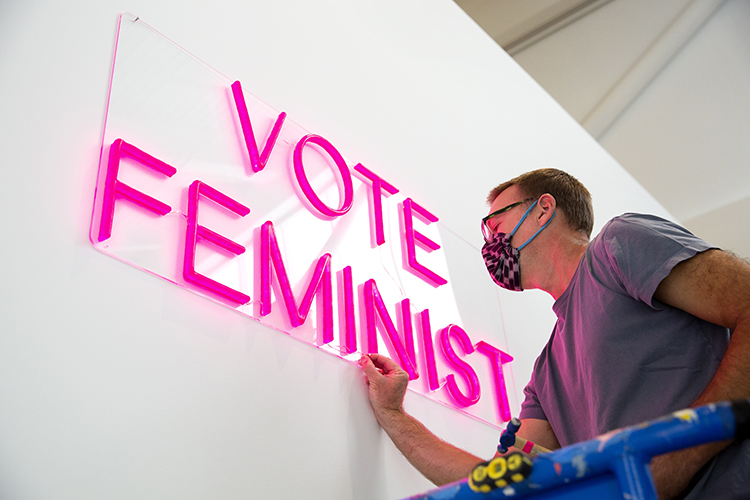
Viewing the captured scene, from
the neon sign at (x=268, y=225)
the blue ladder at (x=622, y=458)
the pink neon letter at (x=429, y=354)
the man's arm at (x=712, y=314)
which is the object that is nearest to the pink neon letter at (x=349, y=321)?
the neon sign at (x=268, y=225)

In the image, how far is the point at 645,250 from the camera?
1725 millimetres

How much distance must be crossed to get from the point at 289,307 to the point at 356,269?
1.55 ft

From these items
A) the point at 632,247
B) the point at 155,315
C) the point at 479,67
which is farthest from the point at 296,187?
the point at 479,67

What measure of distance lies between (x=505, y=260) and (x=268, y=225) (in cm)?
104

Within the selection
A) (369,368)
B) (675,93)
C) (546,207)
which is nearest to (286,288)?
(369,368)

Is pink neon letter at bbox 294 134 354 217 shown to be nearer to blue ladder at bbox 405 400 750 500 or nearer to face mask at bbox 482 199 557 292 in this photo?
face mask at bbox 482 199 557 292

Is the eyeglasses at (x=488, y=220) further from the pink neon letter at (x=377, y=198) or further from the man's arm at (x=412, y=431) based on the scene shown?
the man's arm at (x=412, y=431)

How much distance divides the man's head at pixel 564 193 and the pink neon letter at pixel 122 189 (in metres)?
1.51

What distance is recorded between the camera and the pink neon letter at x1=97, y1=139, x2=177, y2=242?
5.47 ft

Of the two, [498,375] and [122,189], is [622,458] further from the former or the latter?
[498,375]

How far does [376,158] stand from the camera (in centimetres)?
283

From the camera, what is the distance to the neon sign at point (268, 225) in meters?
1.82

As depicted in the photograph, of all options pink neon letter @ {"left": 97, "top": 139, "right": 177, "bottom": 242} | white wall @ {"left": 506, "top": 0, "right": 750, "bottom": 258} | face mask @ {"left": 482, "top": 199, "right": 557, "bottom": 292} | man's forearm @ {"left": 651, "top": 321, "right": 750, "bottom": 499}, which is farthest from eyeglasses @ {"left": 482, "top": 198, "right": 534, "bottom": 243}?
white wall @ {"left": 506, "top": 0, "right": 750, "bottom": 258}

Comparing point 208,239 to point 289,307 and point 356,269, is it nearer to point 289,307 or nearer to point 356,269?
point 289,307
